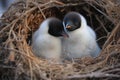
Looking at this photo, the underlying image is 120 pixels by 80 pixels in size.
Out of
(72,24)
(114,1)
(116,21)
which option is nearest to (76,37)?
(72,24)

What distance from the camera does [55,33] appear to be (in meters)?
3.95

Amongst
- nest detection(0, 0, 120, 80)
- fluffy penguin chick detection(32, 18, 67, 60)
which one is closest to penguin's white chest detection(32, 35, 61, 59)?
fluffy penguin chick detection(32, 18, 67, 60)

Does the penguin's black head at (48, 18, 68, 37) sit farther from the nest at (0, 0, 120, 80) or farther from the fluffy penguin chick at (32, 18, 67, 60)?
the nest at (0, 0, 120, 80)

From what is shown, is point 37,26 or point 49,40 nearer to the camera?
point 49,40

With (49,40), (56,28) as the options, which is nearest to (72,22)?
(56,28)

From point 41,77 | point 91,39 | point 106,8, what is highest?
point 106,8

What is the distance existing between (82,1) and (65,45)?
0.53 meters

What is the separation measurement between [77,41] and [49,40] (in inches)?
10.0

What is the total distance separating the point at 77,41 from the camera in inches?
155

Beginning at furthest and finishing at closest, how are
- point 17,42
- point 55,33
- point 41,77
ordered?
point 55,33 → point 17,42 → point 41,77

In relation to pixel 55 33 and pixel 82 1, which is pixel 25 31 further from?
pixel 82 1

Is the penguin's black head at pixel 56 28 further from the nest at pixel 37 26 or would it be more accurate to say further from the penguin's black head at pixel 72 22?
the nest at pixel 37 26

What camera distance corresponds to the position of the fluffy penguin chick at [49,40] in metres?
3.90

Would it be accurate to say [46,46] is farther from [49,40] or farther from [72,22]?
[72,22]
